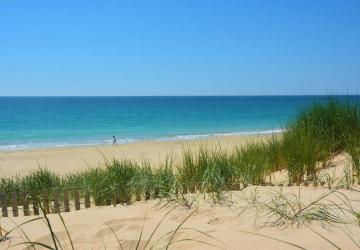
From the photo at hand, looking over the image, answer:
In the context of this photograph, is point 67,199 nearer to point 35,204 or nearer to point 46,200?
point 46,200

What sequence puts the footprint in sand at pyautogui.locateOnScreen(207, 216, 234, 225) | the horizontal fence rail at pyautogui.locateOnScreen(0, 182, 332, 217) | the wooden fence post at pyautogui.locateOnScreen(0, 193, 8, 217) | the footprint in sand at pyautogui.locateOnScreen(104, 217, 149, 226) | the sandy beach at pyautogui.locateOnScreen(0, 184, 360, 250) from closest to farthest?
the sandy beach at pyautogui.locateOnScreen(0, 184, 360, 250) → the footprint in sand at pyautogui.locateOnScreen(207, 216, 234, 225) → the footprint in sand at pyautogui.locateOnScreen(104, 217, 149, 226) → the wooden fence post at pyautogui.locateOnScreen(0, 193, 8, 217) → the horizontal fence rail at pyautogui.locateOnScreen(0, 182, 332, 217)

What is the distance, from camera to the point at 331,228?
3574 mm

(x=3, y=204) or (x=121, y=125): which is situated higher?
(x=3, y=204)

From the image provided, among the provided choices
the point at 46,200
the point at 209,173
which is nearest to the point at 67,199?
the point at 46,200

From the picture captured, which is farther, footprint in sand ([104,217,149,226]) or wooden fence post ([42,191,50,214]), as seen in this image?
wooden fence post ([42,191,50,214])

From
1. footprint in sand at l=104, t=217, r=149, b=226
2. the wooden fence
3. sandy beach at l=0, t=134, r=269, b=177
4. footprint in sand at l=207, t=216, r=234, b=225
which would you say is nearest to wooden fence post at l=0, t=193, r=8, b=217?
the wooden fence

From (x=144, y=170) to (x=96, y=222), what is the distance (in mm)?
1839

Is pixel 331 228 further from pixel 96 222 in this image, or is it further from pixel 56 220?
pixel 56 220

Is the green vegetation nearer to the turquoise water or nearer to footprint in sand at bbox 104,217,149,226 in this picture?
footprint in sand at bbox 104,217,149,226

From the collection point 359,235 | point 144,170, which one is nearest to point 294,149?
point 144,170

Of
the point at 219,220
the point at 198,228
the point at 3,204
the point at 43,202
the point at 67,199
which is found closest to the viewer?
the point at 198,228

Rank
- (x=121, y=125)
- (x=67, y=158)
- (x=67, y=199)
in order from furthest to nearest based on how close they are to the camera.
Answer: (x=121, y=125)
(x=67, y=158)
(x=67, y=199)

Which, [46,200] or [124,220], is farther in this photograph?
[46,200]

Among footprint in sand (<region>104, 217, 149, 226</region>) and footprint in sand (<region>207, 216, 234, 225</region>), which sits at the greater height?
footprint in sand (<region>207, 216, 234, 225</region>)
